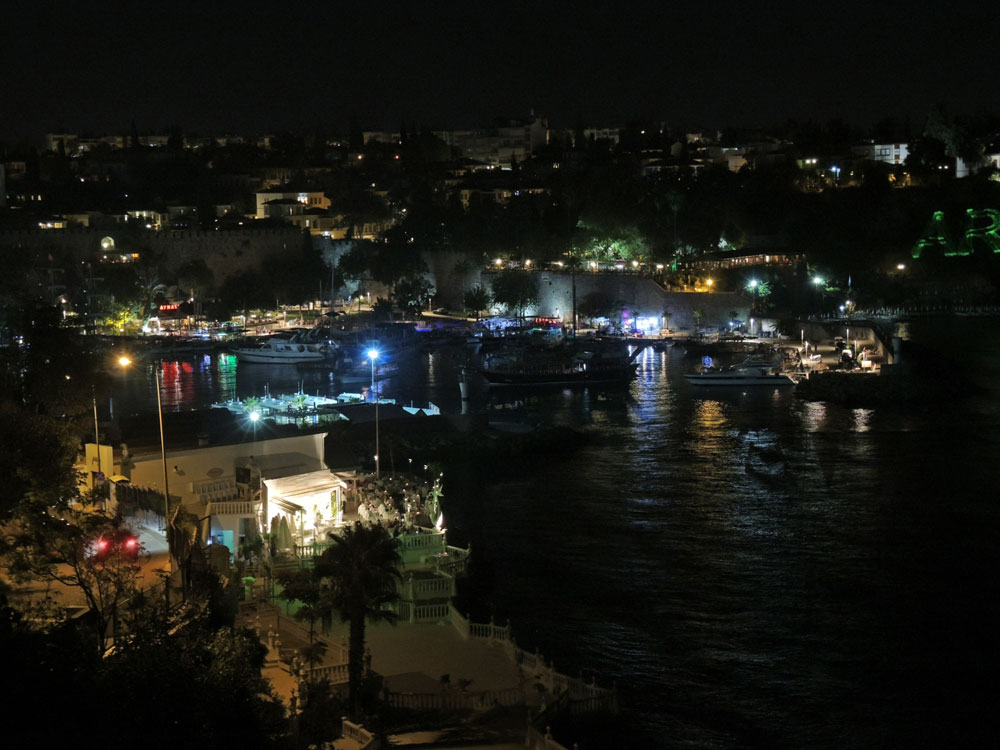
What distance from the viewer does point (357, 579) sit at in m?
7.60

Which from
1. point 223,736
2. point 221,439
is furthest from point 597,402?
point 223,736

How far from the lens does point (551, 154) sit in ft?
170

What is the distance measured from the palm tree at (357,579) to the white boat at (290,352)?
68.9 feet

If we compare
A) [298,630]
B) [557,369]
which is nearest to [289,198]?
[557,369]

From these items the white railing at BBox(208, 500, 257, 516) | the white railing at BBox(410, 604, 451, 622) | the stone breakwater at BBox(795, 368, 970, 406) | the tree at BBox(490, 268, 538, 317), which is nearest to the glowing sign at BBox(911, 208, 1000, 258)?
the tree at BBox(490, 268, 538, 317)

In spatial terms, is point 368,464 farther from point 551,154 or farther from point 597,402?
point 551,154

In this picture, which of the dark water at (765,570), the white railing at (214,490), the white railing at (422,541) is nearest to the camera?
the dark water at (765,570)

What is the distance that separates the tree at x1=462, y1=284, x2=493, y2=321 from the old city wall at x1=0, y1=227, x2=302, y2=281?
→ 234 inches

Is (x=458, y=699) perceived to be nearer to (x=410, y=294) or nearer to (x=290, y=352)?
(x=290, y=352)

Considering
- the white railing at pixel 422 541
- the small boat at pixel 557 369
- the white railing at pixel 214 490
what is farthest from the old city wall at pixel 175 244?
the white railing at pixel 422 541

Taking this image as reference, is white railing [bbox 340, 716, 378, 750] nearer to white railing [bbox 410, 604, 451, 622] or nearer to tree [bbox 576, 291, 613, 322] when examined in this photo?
white railing [bbox 410, 604, 451, 622]

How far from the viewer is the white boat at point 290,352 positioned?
28516 millimetres

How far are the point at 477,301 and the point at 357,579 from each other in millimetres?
28539

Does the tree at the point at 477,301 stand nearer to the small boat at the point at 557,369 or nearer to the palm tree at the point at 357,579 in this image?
the small boat at the point at 557,369
